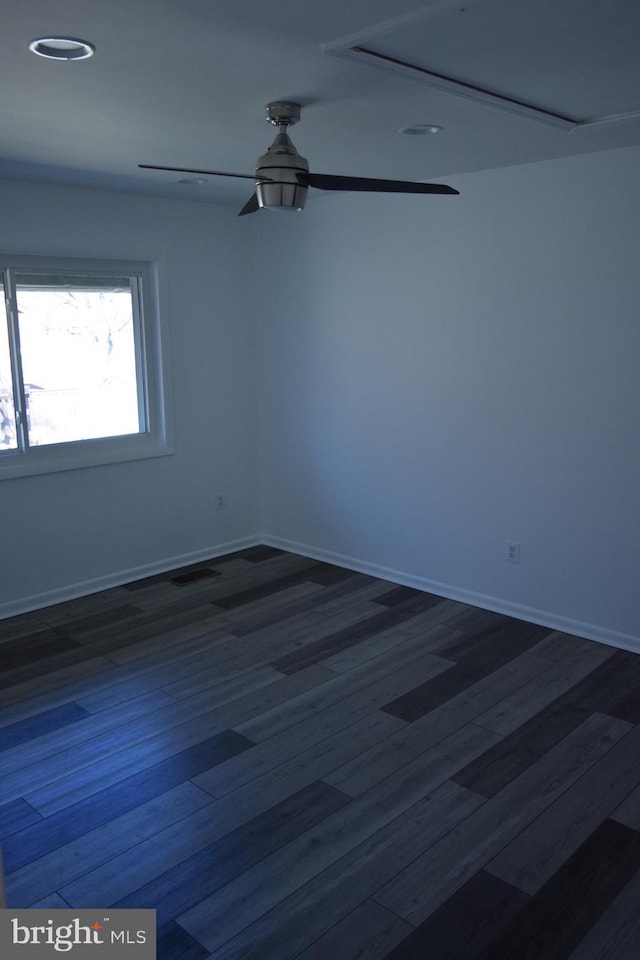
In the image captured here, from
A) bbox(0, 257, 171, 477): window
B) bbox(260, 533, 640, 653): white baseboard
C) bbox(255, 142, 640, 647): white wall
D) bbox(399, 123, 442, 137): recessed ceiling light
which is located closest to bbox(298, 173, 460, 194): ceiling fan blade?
bbox(399, 123, 442, 137): recessed ceiling light

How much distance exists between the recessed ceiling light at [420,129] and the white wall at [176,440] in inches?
84.6

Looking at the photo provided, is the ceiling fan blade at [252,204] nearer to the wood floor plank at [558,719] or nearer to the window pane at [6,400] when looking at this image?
the window pane at [6,400]

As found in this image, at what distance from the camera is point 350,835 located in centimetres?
254

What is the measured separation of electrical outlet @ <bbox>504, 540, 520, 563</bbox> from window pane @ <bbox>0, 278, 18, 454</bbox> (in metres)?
2.89

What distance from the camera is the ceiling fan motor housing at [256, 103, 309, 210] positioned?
264cm

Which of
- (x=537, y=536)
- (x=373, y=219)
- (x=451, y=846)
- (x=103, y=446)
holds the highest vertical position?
(x=373, y=219)

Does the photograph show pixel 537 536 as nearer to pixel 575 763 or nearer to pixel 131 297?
pixel 575 763

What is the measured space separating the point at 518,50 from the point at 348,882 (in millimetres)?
2511

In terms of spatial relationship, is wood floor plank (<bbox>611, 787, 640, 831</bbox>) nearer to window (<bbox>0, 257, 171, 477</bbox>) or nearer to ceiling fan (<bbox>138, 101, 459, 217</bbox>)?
ceiling fan (<bbox>138, 101, 459, 217</bbox>)

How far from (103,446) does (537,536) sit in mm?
2693

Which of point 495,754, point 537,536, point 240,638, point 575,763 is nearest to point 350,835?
point 495,754

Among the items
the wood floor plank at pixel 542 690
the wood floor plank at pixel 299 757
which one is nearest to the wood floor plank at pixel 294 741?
the wood floor plank at pixel 299 757

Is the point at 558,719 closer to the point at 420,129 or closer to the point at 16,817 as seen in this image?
the point at 16,817

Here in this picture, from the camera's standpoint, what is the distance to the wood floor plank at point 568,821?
2.37 m
